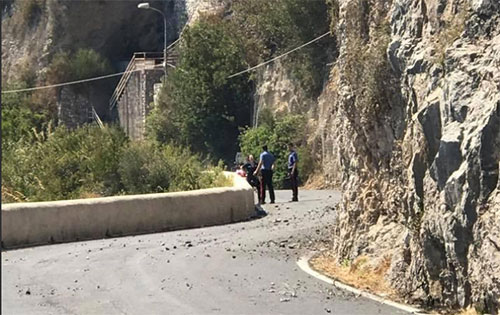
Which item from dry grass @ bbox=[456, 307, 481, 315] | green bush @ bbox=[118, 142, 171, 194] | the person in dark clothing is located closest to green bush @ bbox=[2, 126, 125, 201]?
green bush @ bbox=[118, 142, 171, 194]

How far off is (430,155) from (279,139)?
84.8 ft

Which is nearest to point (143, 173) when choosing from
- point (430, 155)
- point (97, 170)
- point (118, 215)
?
point (97, 170)

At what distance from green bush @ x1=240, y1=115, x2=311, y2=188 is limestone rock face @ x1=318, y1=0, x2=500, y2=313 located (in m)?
20.7

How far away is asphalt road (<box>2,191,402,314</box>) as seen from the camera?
10.5 meters

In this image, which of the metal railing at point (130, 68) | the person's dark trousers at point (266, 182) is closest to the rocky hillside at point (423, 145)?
the person's dark trousers at point (266, 182)

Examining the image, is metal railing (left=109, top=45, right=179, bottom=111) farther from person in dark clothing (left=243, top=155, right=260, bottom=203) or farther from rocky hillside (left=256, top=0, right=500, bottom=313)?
rocky hillside (left=256, top=0, right=500, bottom=313)

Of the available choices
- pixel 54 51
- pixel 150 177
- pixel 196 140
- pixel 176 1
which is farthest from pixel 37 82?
pixel 150 177

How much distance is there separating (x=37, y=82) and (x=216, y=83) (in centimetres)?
2445

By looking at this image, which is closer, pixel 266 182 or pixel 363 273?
pixel 363 273

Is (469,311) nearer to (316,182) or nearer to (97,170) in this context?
(97,170)

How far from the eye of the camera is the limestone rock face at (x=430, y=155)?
30.5 ft

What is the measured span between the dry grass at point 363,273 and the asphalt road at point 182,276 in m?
0.41

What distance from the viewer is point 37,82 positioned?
62.6 metres

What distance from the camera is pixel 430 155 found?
1072cm
